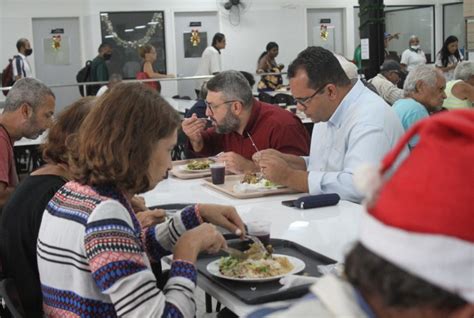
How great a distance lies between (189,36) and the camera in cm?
1326

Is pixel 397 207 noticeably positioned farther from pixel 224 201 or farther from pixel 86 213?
pixel 224 201

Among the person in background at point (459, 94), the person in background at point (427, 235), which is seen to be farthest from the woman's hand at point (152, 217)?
the person in background at point (459, 94)

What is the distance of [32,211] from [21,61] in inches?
351

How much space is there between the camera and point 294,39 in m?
14.1

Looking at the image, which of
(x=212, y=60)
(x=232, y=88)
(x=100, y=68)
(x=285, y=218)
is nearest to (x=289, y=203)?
(x=285, y=218)

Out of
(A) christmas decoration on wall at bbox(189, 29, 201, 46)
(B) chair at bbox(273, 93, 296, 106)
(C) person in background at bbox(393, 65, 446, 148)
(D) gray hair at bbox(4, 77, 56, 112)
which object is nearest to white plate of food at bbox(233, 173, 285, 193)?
(D) gray hair at bbox(4, 77, 56, 112)

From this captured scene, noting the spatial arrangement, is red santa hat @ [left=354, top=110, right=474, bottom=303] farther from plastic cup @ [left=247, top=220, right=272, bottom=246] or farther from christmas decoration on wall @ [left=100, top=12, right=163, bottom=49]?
christmas decoration on wall @ [left=100, top=12, right=163, bottom=49]

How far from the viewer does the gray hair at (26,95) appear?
379 cm

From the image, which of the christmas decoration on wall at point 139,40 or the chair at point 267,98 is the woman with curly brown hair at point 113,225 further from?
the christmas decoration on wall at point 139,40

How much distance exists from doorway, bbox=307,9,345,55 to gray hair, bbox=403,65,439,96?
950cm

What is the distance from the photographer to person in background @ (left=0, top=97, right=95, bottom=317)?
2236 mm

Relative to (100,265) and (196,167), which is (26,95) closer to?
(196,167)

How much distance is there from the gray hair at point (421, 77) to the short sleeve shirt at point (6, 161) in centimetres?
276

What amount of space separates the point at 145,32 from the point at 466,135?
40.6 feet
